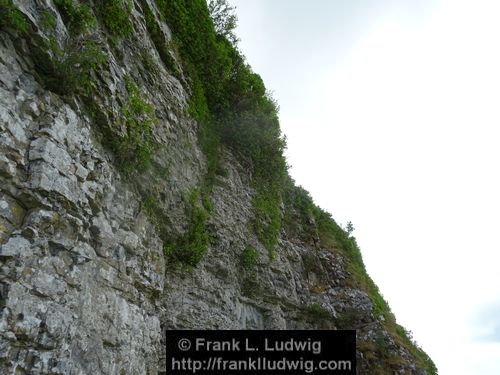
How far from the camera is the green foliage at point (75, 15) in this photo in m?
6.95

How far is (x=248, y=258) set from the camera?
40.6 ft

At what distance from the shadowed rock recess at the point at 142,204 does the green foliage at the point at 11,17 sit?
0.06 feet

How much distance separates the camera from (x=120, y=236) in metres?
7.64

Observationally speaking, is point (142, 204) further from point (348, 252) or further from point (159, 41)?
point (348, 252)

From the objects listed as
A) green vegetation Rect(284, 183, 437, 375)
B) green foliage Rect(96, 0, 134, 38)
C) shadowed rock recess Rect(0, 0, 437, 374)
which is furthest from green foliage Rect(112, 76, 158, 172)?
green vegetation Rect(284, 183, 437, 375)

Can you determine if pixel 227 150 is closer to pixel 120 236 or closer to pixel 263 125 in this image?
pixel 263 125

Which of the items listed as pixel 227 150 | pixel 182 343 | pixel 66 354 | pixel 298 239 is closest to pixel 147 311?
pixel 182 343

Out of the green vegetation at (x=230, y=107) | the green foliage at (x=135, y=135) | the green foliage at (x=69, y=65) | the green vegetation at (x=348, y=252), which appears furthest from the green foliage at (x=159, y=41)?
the green vegetation at (x=348, y=252)

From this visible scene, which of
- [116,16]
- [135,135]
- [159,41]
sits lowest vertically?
[135,135]

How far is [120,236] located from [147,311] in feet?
5.33

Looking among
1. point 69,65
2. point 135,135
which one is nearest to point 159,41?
point 135,135

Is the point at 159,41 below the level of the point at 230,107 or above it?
below

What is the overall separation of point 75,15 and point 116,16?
1.62 m

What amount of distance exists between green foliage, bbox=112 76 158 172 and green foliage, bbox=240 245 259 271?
4.55m
